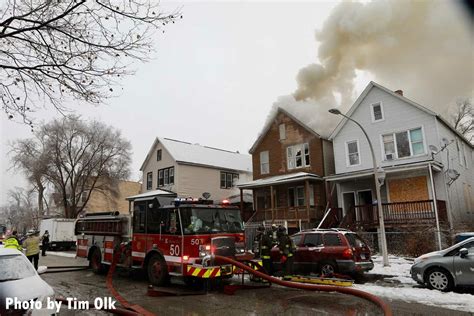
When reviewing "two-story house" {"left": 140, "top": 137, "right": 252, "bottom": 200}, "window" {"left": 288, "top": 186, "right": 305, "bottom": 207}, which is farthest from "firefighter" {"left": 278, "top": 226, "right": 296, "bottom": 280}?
"two-story house" {"left": 140, "top": 137, "right": 252, "bottom": 200}

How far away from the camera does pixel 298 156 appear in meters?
24.8

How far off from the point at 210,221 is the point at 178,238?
102cm

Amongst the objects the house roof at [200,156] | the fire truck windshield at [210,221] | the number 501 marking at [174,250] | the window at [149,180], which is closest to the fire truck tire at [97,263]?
the number 501 marking at [174,250]

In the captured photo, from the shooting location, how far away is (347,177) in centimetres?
1997

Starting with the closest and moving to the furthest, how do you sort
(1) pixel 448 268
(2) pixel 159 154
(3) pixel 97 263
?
(1) pixel 448 268 → (3) pixel 97 263 → (2) pixel 159 154

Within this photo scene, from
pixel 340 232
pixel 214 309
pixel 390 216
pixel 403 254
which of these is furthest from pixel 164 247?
pixel 390 216

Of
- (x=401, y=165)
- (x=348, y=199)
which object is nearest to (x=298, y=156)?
(x=348, y=199)

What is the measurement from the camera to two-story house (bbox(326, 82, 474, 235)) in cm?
1791

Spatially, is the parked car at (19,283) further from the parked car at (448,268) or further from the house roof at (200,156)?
the house roof at (200,156)

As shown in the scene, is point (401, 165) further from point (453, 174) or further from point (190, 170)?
point (190, 170)

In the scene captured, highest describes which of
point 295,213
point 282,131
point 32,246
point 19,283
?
point 282,131

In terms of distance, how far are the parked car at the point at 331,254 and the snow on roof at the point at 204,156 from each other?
65.6 ft

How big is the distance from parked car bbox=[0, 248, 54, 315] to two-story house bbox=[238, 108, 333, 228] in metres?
16.9

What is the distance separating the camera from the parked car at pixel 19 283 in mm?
5117
